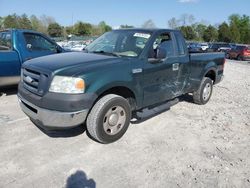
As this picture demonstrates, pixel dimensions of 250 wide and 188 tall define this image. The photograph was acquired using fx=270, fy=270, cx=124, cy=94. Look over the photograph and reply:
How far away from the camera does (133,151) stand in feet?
14.1

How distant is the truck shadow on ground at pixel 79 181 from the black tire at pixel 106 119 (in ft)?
2.72

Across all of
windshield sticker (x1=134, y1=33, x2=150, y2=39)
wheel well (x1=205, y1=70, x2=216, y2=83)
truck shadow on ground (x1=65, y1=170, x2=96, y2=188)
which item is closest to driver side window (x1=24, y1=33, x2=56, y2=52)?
windshield sticker (x1=134, y1=33, x2=150, y2=39)

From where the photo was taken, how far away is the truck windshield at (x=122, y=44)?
196 inches

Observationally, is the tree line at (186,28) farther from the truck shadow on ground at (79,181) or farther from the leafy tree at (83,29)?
the truck shadow on ground at (79,181)

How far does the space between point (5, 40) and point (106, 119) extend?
454 centimetres

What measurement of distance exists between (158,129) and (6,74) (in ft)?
13.6

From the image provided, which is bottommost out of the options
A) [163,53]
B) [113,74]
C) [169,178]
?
[169,178]

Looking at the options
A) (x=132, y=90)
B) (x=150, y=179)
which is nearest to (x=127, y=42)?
(x=132, y=90)

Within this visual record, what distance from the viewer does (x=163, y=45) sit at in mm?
5551

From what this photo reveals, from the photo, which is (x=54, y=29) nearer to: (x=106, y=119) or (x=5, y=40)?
(x=5, y=40)

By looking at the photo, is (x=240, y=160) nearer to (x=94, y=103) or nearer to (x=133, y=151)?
(x=133, y=151)

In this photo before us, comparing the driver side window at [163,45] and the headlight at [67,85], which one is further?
the driver side window at [163,45]

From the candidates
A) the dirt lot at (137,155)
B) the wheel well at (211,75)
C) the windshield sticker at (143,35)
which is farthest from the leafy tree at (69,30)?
the windshield sticker at (143,35)

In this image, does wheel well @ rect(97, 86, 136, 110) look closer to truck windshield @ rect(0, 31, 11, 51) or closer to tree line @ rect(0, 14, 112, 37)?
truck windshield @ rect(0, 31, 11, 51)
